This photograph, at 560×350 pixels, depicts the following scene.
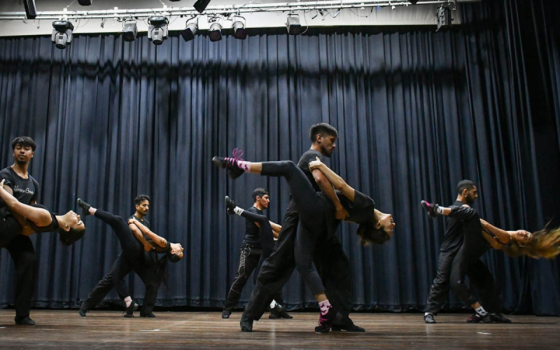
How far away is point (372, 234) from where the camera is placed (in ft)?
9.95

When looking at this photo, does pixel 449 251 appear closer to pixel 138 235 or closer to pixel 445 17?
pixel 138 235

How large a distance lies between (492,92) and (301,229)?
5.09 m

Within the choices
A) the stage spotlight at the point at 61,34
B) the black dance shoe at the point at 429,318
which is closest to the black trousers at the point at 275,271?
the black dance shoe at the point at 429,318

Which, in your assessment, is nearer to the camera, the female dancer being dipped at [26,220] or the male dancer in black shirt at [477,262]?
the female dancer being dipped at [26,220]

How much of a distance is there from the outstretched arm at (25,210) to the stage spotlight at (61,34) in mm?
4314

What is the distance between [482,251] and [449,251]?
341mm

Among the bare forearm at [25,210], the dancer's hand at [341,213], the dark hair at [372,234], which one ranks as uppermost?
the bare forearm at [25,210]

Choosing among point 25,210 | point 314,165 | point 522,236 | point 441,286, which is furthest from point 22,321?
point 522,236

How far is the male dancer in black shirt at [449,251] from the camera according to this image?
14.4ft

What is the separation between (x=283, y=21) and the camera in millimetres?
7625

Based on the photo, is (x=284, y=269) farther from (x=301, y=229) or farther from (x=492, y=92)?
(x=492, y=92)

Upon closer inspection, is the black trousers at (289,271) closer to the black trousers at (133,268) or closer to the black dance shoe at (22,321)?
the black dance shoe at (22,321)

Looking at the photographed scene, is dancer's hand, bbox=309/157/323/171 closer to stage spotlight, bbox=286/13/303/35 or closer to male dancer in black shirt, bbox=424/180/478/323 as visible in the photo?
male dancer in black shirt, bbox=424/180/478/323

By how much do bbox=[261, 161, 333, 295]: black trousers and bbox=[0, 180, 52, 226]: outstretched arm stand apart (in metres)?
1.56
